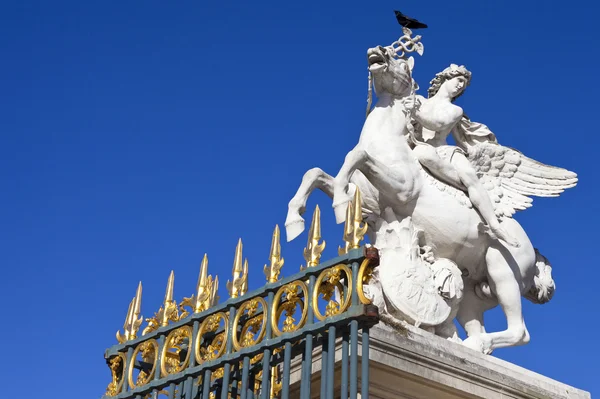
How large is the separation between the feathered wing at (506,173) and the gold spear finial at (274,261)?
327 centimetres

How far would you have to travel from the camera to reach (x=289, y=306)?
599 centimetres

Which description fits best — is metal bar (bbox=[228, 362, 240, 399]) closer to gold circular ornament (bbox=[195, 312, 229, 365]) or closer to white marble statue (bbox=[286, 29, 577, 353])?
gold circular ornament (bbox=[195, 312, 229, 365])

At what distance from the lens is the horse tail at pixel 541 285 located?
29.9ft

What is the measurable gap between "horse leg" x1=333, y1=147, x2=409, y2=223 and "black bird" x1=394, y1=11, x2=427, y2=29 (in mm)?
1762

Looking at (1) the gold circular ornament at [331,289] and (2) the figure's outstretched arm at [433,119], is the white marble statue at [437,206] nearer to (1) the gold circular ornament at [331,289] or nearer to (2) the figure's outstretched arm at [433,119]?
(2) the figure's outstretched arm at [433,119]

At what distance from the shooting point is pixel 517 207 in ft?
29.9

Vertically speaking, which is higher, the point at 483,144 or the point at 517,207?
the point at 483,144

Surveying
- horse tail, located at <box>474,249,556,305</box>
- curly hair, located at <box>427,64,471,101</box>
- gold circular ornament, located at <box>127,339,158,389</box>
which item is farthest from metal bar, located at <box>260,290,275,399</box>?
curly hair, located at <box>427,64,471,101</box>

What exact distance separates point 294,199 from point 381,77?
146 centimetres

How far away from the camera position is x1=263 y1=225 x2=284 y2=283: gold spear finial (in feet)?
20.0

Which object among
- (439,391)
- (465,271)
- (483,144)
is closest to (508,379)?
(439,391)

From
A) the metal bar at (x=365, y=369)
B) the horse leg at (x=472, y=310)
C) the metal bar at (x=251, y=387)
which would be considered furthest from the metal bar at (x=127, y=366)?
the horse leg at (x=472, y=310)

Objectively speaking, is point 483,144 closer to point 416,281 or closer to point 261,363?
point 416,281

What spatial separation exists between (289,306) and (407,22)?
14.0 ft
